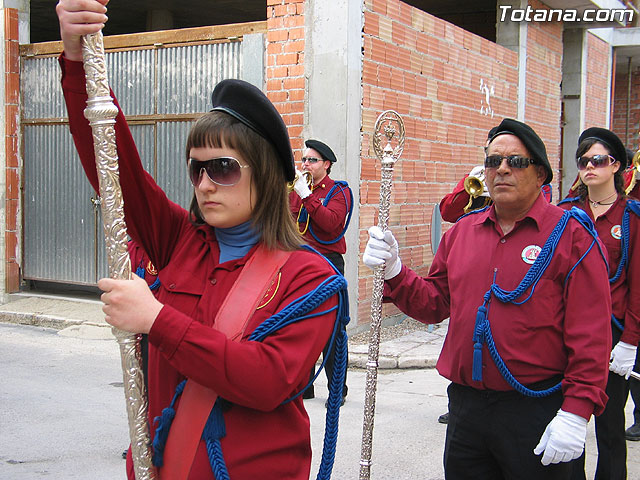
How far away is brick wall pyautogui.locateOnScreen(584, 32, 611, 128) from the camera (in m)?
14.5

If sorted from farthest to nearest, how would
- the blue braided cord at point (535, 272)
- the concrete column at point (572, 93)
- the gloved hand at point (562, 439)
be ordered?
the concrete column at point (572, 93), the blue braided cord at point (535, 272), the gloved hand at point (562, 439)

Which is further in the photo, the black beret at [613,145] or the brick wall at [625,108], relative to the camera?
the brick wall at [625,108]

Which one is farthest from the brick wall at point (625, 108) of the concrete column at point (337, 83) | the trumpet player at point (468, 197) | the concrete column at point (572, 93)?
the trumpet player at point (468, 197)

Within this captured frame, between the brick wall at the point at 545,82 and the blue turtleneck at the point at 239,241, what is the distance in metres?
11.0

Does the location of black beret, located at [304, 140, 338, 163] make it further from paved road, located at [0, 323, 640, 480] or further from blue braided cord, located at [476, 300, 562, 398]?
blue braided cord, located at [476, 300, 562, 398]

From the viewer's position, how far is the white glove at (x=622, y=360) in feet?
13.3

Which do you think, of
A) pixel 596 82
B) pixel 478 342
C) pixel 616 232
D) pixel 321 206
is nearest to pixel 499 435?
pixel 478 342

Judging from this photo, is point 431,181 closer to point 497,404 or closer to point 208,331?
point 497,404

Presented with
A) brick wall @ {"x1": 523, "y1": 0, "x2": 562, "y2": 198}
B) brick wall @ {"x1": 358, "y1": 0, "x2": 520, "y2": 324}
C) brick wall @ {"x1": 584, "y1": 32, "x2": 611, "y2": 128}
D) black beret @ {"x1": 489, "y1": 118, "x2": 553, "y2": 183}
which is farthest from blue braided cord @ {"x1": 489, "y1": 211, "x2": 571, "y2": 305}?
brick wall @ {"x1": 584, "y1": 32, "x2": 611, "y2": 128}

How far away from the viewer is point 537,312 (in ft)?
9.52

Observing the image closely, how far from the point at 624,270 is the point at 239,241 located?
118 inches

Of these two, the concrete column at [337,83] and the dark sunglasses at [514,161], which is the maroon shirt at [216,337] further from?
the concrete column at [337,83]

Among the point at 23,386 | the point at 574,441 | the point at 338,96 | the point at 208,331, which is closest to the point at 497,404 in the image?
the point at 574,441

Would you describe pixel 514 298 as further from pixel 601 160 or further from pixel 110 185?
pixel 601 160
